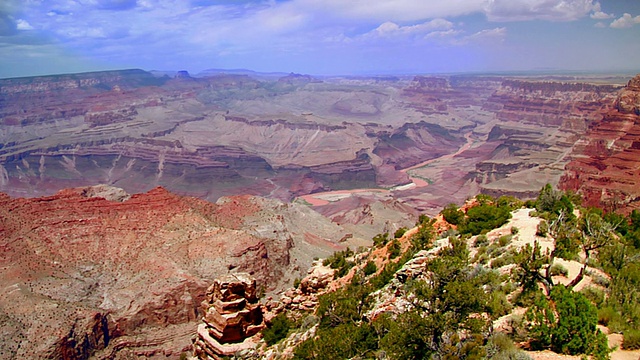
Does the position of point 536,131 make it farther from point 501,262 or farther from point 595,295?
point 595,295

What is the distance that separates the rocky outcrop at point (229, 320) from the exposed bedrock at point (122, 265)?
1760 centimetres

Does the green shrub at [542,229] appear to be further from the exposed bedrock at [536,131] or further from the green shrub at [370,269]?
the exposed bedrock at [536,131]

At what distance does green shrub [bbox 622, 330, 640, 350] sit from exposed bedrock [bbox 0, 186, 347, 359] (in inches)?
1320

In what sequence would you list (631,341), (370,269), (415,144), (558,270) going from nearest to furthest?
(631,341)
(558,270)
(370,269)
(415,144)

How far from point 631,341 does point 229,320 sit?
1549 cm

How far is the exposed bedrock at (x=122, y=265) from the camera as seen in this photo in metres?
34.7

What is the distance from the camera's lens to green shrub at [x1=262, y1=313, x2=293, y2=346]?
Answer: 19953 millimetres

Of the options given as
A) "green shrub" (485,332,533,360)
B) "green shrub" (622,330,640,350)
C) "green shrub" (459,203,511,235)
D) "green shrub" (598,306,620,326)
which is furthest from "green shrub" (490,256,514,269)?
"green shrub" (622,330,640,350)

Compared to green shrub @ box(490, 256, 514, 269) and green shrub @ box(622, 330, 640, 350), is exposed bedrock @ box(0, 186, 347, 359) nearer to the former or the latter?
green shrub @ box(490, 256, 514, 269)

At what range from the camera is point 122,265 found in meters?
43.1

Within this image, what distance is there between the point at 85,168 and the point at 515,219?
131967 mm

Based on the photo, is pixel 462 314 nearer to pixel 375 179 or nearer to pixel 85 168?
pixel 375 179

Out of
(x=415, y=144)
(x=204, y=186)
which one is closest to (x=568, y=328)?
(x=204, y=186)

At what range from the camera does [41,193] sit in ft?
369
